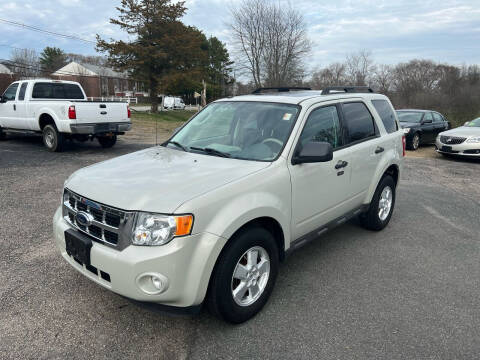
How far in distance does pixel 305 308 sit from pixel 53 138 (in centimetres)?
962

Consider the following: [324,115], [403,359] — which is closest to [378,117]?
[324,115]

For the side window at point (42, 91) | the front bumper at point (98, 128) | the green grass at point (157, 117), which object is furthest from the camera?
the green grass at point (157, 117)

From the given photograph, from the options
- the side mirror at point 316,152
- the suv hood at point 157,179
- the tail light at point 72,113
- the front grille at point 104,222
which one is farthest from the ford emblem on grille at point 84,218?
the tail light at point 72,113

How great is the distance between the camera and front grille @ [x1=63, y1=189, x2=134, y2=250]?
Answer: 248 centimetres

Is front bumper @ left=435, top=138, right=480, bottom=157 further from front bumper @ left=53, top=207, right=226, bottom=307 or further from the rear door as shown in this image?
front bumper @ left=53, top=207, right=226, bottom=307

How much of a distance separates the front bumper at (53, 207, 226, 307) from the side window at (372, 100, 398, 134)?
11.4ft

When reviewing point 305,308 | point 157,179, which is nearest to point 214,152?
point 157,179

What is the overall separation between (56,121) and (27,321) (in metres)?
8.31

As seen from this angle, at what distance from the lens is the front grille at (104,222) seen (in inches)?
97.6

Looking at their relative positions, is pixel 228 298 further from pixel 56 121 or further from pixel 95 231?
pixel 56 121

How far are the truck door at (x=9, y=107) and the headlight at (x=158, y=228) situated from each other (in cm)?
1085

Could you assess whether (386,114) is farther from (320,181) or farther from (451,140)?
(451,140)

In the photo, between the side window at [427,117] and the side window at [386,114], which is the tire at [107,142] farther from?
the side window at [427,117]

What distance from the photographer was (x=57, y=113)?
9922 mm
